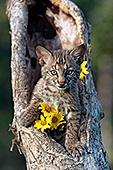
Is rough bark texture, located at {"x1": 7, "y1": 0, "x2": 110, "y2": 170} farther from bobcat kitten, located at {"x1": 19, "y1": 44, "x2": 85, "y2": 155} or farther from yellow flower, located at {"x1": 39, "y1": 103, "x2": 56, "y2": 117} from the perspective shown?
yellow flower, located at {"x1": 39, "y1": 103, "x2": 56, "y2": 117}

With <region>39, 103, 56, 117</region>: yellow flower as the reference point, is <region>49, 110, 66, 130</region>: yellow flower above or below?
below

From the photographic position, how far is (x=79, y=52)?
529 cm

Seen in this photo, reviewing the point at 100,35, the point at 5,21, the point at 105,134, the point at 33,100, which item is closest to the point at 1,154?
the point at 105,134

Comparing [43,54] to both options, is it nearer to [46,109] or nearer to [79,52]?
[79,52]

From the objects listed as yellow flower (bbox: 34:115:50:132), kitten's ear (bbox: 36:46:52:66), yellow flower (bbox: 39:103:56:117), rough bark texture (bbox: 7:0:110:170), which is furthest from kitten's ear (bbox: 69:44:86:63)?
yellow flower (bbox: 34:115:50:132)

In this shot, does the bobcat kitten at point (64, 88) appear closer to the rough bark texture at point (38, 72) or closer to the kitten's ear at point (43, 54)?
the kitten's ear at point (43, 54)

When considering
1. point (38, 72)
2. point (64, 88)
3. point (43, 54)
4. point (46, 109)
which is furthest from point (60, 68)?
point (38, 72)

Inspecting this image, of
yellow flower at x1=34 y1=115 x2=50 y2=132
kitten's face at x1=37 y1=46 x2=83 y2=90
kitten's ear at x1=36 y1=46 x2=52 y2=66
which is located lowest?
yellow flower at x1=34 y1=115 x2=50 y2=132

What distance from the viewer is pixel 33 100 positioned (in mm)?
5371

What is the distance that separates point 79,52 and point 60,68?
560 millimetres

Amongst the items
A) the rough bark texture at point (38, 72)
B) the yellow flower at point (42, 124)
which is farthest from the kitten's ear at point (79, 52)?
the yellow flower at point (42, 124)

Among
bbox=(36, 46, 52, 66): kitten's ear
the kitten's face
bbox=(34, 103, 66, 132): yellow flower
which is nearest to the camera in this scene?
the kitten's face

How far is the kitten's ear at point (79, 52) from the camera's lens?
5.20 meters

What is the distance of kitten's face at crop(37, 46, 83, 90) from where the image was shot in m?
4.92
